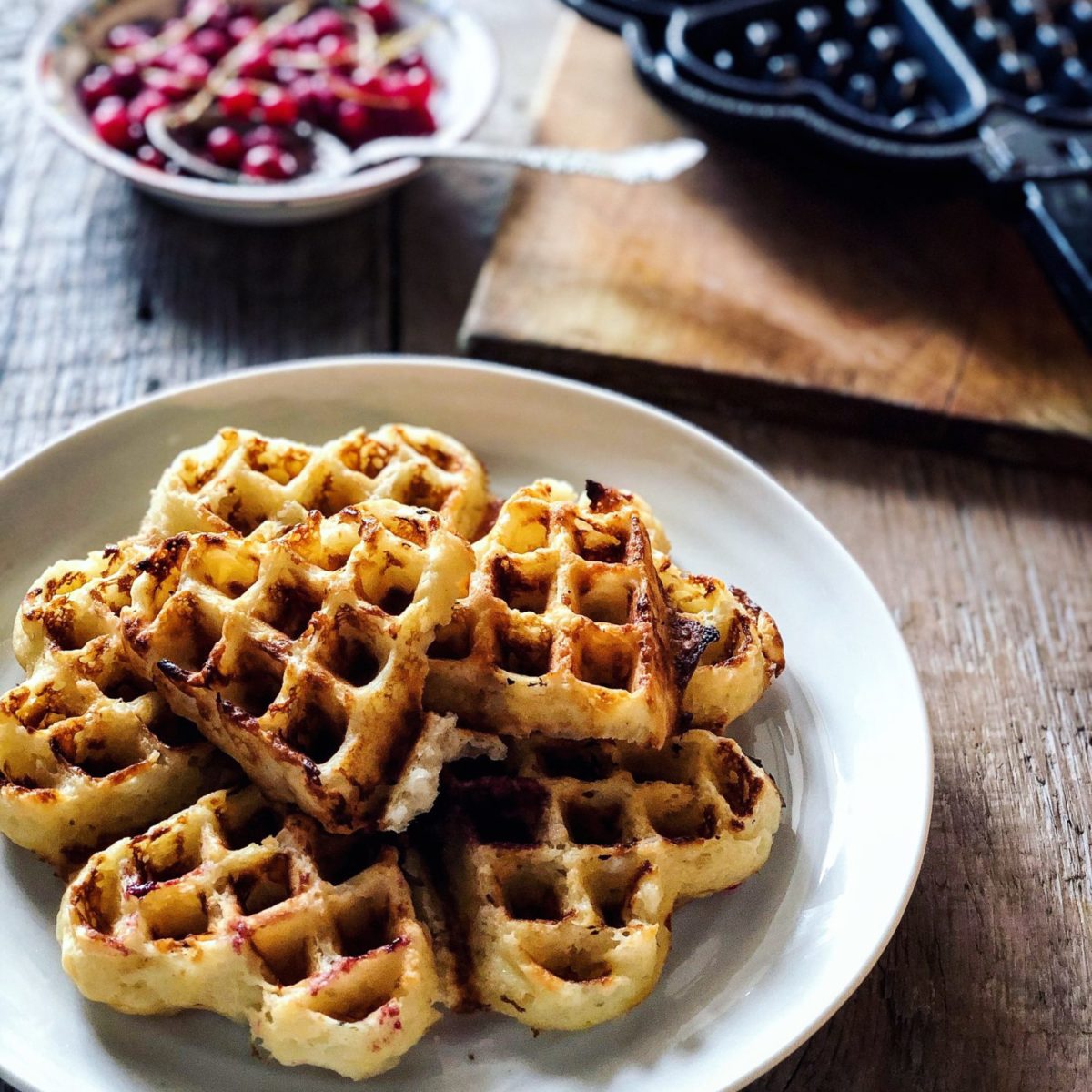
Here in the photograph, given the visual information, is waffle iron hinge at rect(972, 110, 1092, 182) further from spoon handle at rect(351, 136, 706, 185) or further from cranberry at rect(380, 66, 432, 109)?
cranberry at rect(380, 66, 432, 109)

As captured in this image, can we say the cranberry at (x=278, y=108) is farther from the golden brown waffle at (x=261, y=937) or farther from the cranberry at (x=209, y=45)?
the golden brown waffle at (x=261, y=937)

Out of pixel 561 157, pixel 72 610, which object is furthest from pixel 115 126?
pixel 72 610

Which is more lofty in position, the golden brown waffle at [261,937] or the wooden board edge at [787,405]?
the golden brown waffle at [261,937]

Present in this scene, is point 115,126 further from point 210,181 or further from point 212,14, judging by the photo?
point 212,14

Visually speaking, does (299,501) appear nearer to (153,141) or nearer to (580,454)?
(580,454)

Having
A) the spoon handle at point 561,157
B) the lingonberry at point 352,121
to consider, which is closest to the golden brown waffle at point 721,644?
the spoon handle at point 561,157

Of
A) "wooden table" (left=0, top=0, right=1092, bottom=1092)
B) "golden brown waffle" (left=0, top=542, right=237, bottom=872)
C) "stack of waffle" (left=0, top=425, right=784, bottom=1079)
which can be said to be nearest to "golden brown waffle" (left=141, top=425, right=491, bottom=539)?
"stack of waffle" (left=0, top=425, right=784, bottom=1079)

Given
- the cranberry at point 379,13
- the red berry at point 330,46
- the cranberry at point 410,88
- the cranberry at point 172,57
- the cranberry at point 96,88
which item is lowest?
the cranberry at point 410,88
